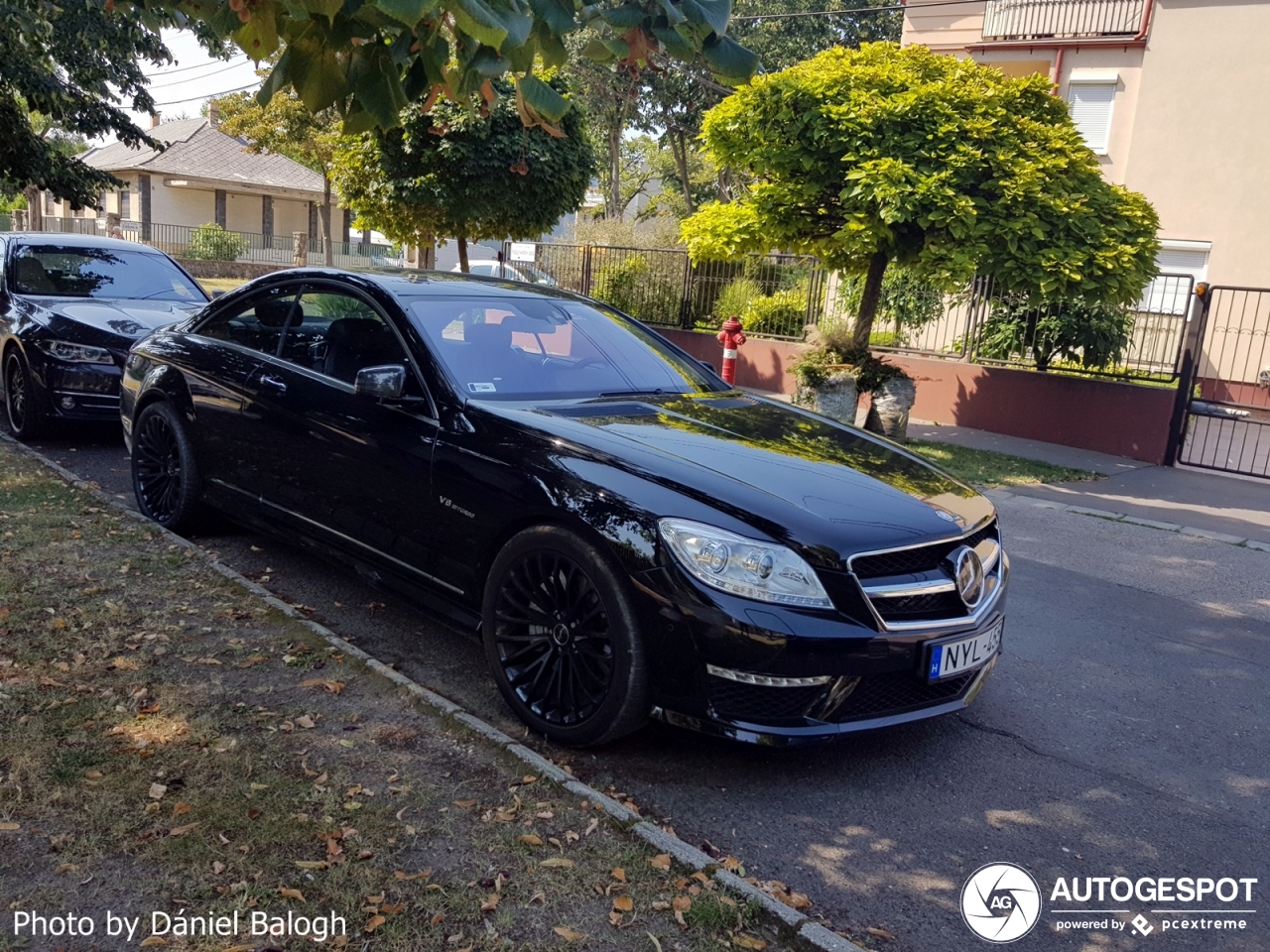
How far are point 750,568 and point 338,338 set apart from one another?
8.30 ft

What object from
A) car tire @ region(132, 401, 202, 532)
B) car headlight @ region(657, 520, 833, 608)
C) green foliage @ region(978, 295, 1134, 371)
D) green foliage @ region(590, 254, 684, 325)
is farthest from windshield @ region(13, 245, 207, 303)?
green foliage @ region(978, 295, 1134, 371)

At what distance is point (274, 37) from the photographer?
351 cm

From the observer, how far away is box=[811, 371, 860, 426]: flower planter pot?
10.9 meters

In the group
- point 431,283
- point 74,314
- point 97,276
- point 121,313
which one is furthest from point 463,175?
point 431,283

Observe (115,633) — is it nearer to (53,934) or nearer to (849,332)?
(53,934)

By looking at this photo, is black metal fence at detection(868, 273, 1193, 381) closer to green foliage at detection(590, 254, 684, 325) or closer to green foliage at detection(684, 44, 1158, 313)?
green foliage at detection(684, 44, 1158, 313)

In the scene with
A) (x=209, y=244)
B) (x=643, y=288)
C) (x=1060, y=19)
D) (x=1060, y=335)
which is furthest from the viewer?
(x=209, y=244)

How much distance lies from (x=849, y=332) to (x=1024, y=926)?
9.31 m

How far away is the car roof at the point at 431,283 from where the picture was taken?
491 cm

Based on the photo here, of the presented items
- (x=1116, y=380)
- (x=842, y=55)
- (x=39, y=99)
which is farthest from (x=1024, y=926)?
(x=39, y=99)

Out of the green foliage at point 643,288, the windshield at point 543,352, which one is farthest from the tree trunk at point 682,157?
the windshield at point 543,352

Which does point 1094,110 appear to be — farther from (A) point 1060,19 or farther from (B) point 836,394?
(B) point 836,394

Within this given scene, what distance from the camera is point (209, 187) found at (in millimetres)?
41500

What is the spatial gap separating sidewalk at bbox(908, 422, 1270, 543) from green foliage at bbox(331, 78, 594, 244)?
17.6 feet
